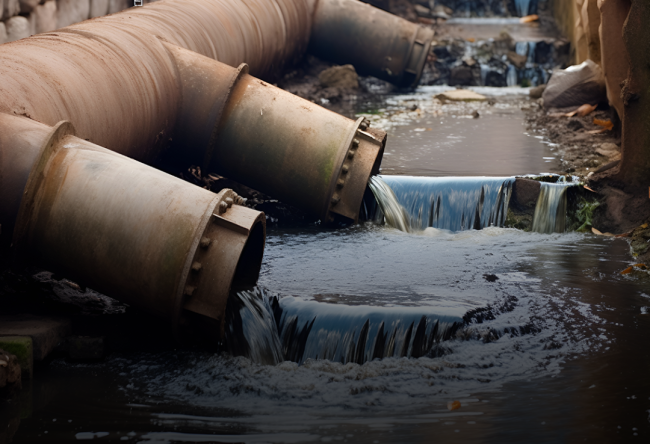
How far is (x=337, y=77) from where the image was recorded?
1118 cm

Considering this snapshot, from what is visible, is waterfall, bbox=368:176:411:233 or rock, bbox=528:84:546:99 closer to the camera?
waterfall, bbox=368:176:411:233

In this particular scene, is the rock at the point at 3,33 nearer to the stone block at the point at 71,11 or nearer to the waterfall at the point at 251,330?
the stone block at the point at 71,11

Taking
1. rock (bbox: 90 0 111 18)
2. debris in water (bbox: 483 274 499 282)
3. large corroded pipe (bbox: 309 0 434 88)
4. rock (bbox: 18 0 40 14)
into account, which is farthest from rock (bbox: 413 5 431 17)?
debris in water (bbox: 483 274 499 282)

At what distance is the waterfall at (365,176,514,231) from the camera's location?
223 inches

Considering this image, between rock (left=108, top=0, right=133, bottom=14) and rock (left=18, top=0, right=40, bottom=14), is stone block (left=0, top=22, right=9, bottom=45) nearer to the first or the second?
rock (left=18, top=0, right=40, bottom=14)

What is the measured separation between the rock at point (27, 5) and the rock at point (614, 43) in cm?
515

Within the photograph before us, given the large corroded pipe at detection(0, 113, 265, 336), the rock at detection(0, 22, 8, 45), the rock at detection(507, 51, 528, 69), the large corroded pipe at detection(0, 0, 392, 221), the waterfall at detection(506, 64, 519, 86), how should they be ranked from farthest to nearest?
the rock at detection(507, 51, 528, 69) → the waterfall at detection(506, 64, 519, 86) → the rock at detection(0, 22, 8, 45) → the large corroded pipe at detection(0, 0, 392, 221) → the large corroded pipe at detection(0, 113, 265, 336)

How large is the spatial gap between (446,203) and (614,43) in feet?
7.13

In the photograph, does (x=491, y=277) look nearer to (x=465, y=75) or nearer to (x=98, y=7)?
(x=98, y=7)

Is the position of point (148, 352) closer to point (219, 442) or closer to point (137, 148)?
point (219, 442)

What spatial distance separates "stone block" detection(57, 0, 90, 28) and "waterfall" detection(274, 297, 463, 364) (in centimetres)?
450

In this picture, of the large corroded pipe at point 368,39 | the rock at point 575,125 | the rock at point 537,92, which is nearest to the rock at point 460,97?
the large corroded pipe at point 368,39

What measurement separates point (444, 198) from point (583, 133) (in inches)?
113

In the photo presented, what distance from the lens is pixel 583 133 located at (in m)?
7.65
